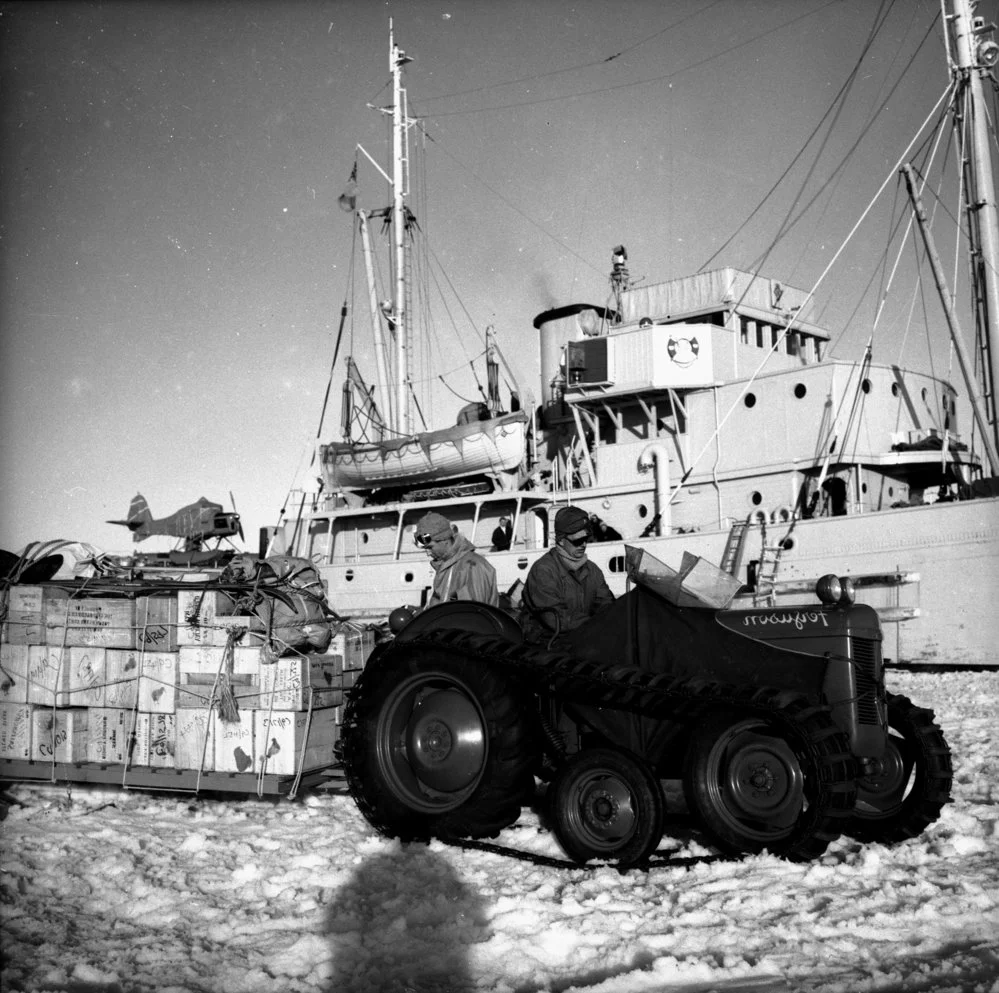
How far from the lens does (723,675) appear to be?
544 centimetres

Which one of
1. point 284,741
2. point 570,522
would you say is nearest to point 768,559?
point 570,522

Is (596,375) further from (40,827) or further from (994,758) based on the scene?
(40,827)

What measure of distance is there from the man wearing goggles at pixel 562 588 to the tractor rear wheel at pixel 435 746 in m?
0.66

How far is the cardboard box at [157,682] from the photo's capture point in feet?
22.1

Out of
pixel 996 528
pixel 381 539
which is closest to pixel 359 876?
pixel 996 528

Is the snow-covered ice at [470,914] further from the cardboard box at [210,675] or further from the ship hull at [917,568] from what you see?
the ship hull at [917,568]

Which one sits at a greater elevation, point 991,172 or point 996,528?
point 991,172

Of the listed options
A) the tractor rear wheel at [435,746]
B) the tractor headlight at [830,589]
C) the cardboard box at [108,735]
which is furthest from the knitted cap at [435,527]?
the tractor headlight at [830,589]

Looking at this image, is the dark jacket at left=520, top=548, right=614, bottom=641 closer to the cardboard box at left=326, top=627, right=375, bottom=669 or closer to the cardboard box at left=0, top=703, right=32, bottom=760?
the cardboard box at left=326, top=627, right=375, bottom=669

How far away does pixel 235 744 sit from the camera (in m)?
6.52

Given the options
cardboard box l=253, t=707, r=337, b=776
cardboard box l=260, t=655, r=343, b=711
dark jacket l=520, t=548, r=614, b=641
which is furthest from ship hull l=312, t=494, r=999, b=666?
cardboard box l=253, t=707, r=337, b=776

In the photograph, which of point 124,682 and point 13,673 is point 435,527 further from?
point 13,673

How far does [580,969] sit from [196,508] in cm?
2812

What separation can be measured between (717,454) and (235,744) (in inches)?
615
